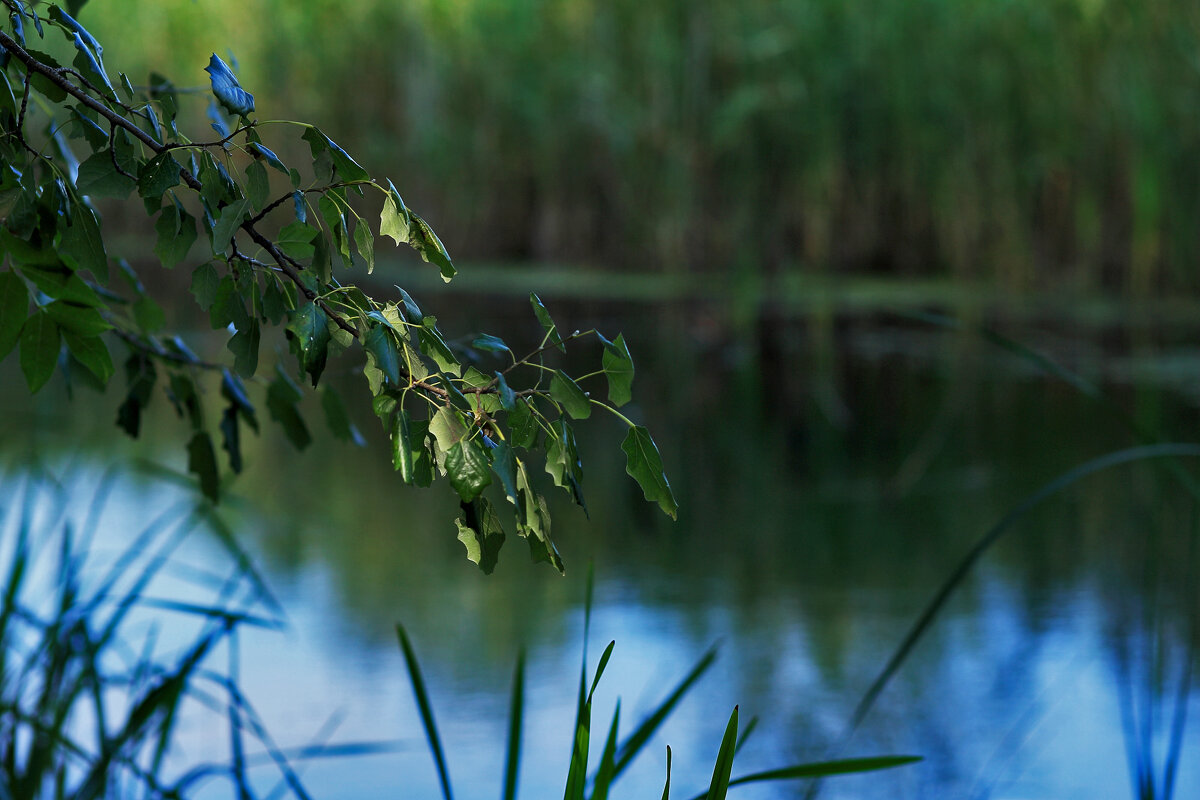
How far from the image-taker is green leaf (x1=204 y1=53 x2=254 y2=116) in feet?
1.78

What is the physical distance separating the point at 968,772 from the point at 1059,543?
968 millimetres

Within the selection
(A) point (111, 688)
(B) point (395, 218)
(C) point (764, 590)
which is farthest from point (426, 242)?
(C) point (764, 590)

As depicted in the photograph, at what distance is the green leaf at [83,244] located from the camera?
569 millimetres

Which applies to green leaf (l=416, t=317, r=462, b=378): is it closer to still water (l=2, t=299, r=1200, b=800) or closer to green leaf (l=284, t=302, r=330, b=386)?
green leaf (l=284, t=302, r=330, b=386)

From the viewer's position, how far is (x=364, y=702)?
178cm

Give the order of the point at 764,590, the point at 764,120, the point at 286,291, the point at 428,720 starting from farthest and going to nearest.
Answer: the point at 764,120 < the point at 764,590 < the point at 428,720 < the point at 286,291

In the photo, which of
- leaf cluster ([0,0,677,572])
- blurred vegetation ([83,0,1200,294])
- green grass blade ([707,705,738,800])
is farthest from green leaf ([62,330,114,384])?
blurred vegetation ([83,0,1200,294])

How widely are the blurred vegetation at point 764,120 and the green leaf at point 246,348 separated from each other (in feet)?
14.6

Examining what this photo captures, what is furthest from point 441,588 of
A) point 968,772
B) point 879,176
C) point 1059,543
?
point 879,176

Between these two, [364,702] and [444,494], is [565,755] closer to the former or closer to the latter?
[364,702]

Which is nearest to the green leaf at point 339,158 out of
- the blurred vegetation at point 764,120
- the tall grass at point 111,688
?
the tall grass at point 111,688

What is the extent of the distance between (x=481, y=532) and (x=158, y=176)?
7.9 inches

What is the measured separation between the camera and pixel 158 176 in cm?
55

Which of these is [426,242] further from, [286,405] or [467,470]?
[286,405]
